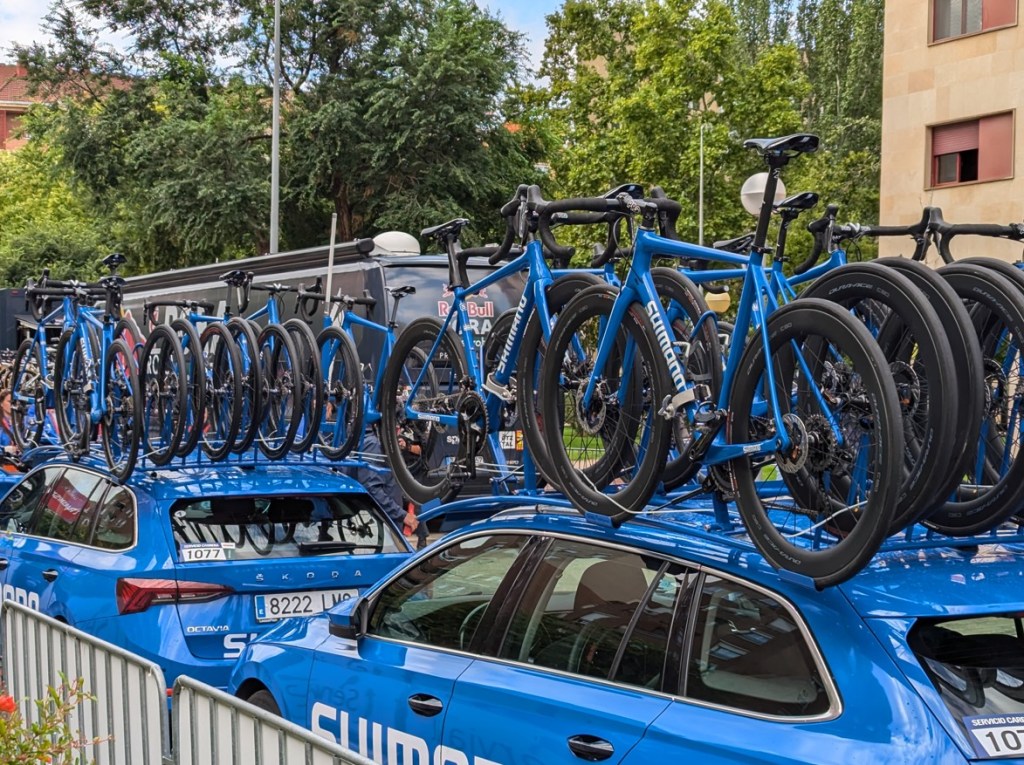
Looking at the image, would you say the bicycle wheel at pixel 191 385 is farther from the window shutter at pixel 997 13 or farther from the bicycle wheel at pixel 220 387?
the window shutter at pixel 997 13

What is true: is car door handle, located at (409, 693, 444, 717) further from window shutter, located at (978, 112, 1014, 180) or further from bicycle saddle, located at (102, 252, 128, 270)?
window shutter, located at (978, 112, 1014, 180)

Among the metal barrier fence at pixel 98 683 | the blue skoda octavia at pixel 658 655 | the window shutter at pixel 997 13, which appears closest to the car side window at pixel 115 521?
the metal barrier fence at pixel 98 683

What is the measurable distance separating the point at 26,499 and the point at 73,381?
1071 mm

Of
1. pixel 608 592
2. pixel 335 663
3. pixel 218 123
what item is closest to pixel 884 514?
pixel 608 592

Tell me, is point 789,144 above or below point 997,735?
above

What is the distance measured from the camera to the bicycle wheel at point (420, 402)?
645 centimetres

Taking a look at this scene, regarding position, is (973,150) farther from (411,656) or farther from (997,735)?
(997,735)

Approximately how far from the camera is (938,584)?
11.3 feet

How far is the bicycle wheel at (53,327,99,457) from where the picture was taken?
8.53 metres

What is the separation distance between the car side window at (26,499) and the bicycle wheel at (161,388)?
643 millimetres

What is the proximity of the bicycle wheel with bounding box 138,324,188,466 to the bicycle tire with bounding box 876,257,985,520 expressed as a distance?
4.73 metres

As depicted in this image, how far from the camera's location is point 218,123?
96.7ft

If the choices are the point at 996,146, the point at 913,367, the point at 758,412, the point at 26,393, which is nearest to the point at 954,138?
the point at 996,146

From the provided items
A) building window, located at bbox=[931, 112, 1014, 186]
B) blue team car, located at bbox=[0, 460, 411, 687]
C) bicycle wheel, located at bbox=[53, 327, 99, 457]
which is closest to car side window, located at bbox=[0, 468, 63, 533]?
bicycle wheel, located at bbox=[53, 327, 99, 457]
